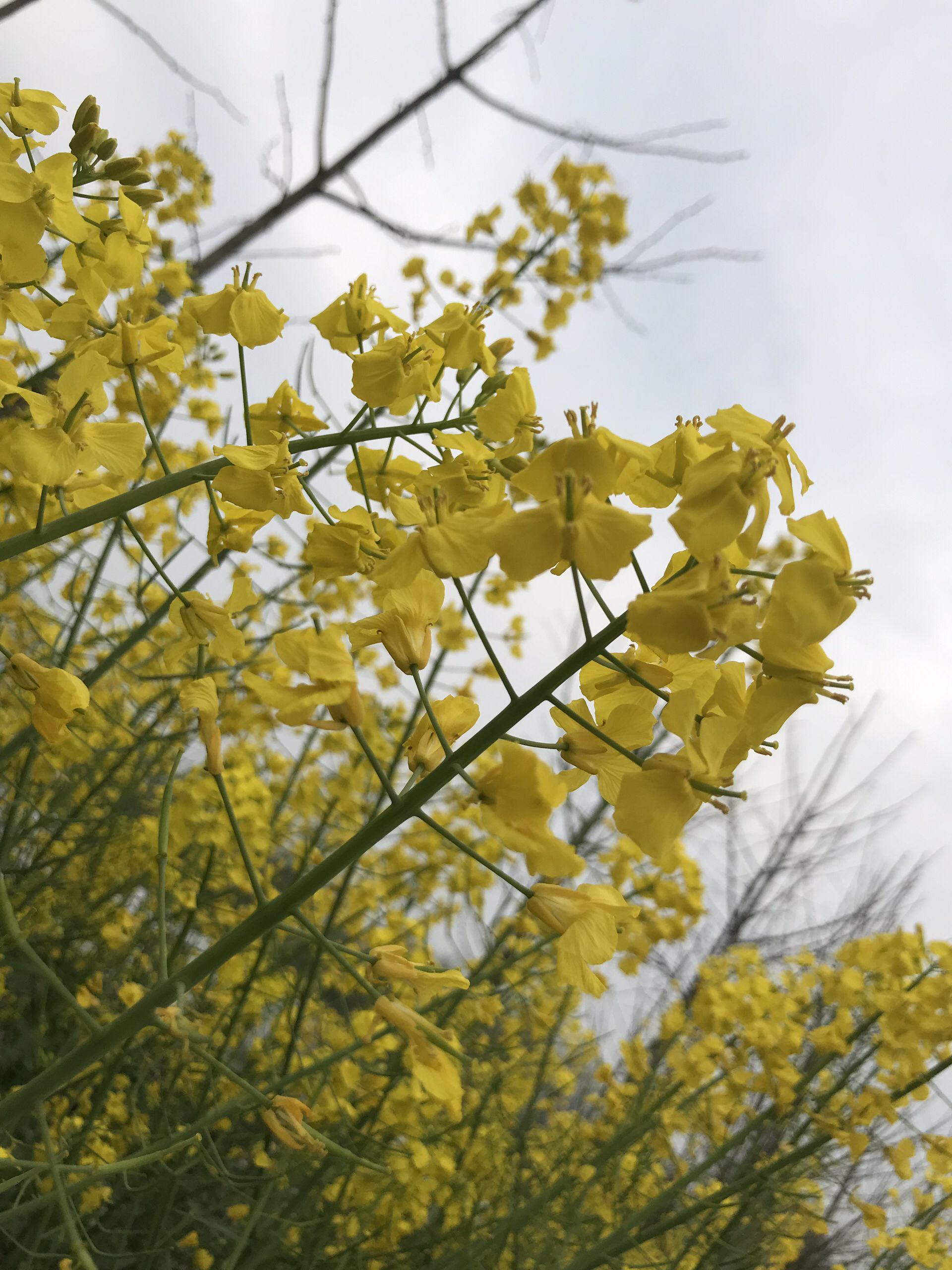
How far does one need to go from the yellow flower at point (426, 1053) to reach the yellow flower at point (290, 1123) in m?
0.12

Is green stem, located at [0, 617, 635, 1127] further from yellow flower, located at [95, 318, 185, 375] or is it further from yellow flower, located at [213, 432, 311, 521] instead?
yellow flower, located at [95, 318, 185, 375]

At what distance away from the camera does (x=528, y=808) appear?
0.55 metres

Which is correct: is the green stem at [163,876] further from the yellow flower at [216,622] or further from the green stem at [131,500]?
the green stem at [131,500]

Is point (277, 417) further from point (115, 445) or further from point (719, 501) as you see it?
point (719, 501)

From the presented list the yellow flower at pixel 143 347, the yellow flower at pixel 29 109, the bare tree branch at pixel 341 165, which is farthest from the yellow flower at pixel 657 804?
the bare tree branch at pixel 341 165

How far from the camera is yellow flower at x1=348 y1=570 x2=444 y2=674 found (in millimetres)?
672

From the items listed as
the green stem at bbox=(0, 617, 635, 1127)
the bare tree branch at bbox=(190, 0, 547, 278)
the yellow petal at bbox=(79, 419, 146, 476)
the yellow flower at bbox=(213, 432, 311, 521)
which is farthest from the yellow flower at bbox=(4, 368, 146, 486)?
the bare tree branch at bbox=(190, 0, 547, 278)

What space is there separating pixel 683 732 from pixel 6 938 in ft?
4.23

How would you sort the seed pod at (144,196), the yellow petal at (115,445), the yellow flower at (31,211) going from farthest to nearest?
the seed pod at (144,196)
the yellow petal at (115,445)
the yellow flower at (31,211)

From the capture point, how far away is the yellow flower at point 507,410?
76cm

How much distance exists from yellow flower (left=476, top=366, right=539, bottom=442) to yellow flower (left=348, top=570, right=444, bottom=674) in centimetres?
17

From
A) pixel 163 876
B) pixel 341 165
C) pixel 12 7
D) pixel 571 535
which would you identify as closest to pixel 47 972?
pixel 163 876

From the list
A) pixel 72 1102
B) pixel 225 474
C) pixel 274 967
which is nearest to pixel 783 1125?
pixel 274 967

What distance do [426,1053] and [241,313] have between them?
0.75 meters
